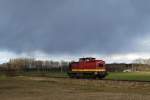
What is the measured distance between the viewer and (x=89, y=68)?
178ft

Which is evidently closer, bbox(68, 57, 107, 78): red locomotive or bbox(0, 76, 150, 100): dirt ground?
bbox(0, 76, 150, 100): dirt ground

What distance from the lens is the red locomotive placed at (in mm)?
53625

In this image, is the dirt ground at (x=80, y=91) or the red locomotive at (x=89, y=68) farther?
the red locomotive at (x=89, y=68)

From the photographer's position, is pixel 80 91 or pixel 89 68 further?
pixel 89 68

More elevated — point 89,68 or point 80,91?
point 89,68

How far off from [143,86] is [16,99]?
1417 centimetres

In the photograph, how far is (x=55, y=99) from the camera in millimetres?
24594

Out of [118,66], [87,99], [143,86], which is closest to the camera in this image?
[87,99]

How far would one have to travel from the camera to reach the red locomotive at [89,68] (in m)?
53.6

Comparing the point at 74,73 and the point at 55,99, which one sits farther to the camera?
the point at 74,73

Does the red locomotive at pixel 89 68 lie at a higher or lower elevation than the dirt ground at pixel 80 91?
higher

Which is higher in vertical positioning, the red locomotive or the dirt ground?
the red locomotive

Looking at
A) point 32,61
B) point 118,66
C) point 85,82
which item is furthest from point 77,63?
point 32,61

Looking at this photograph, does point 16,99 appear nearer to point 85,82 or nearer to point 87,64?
point 85,82
